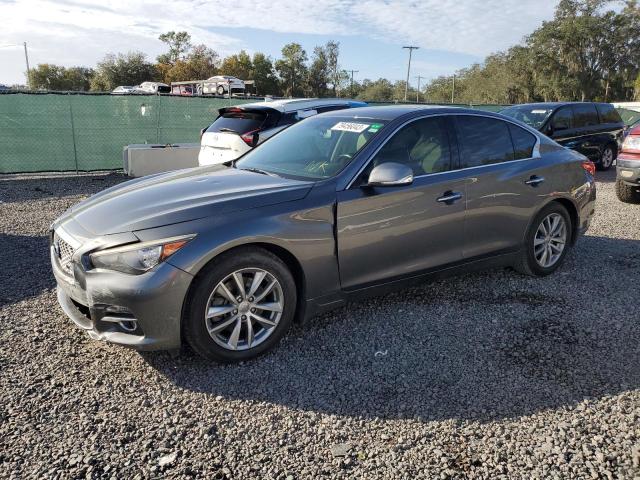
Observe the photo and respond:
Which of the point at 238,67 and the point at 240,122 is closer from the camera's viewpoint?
the point at 240,122

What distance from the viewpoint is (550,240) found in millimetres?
5082

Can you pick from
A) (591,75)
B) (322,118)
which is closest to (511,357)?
(322,118)

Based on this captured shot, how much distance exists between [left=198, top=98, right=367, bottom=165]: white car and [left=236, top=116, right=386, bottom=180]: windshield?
10.8 feet

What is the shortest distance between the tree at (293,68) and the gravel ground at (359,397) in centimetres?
8118

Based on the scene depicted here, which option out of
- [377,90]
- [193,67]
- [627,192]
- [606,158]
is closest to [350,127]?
[627,192]

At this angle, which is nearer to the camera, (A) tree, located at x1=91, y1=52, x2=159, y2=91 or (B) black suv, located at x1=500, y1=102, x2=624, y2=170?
(B) black suv, located at x1=500, y1=102, x2=624, y2=170

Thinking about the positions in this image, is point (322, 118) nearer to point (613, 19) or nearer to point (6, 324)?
point (6, 324)

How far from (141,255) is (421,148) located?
2319mm

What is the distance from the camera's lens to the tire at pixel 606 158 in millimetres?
13355

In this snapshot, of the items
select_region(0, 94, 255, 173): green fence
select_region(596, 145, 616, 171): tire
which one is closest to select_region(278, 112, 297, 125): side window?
select_region(0, 94, 255, 173): green fence

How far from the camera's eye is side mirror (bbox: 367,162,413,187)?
3678mm

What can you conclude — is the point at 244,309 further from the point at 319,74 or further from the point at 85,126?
the point at 319,74

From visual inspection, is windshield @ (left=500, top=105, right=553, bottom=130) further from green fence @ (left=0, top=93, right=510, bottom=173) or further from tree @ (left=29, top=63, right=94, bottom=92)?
tree @ (left=29, top=63, right=94, bottom=92)

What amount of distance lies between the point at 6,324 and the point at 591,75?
219 feet
